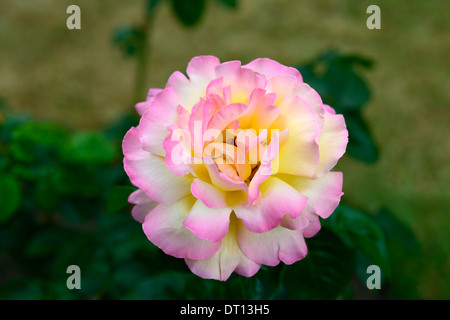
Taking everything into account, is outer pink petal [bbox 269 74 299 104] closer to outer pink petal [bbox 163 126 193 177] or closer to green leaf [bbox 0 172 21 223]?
outer pink petal [bbox 163 126 193 177]

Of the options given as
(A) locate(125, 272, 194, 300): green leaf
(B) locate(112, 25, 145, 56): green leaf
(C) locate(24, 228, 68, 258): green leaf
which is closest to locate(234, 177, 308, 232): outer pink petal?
(A) locate(125, 272, 194, 300): green leaf

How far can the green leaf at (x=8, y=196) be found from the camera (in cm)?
87

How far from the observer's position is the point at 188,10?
4.00 ft

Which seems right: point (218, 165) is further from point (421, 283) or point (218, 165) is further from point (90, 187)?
point (421, 283)

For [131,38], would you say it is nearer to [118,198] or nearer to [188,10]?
[188,10]

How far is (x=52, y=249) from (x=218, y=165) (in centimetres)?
75

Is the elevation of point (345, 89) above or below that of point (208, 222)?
above

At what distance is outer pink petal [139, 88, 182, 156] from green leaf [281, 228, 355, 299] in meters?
0.24

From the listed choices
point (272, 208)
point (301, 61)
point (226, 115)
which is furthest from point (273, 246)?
point (301, 61)

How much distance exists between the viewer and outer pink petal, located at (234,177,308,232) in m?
0.46

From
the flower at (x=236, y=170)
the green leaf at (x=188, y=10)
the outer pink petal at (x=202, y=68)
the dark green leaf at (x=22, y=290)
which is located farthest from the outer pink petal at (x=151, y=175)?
the green leaf at (x=188, y=10)

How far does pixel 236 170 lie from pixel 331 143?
109 mm

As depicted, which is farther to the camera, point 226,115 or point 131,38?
point 131,38

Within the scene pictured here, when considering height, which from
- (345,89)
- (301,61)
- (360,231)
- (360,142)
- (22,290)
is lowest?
(22,290)
